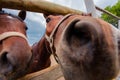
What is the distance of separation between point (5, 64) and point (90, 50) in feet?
1.62

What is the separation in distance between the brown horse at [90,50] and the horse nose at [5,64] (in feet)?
1.13

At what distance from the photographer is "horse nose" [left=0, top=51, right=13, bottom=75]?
3.51ft

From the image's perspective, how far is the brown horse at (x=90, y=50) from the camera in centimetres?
72

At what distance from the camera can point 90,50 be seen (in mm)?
722

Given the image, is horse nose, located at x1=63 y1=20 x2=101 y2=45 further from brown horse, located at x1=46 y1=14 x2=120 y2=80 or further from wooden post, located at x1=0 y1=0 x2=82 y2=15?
wooden post, located at x1=0 y1=0 x2=82 y2=15

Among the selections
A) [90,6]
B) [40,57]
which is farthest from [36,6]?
[90,6]

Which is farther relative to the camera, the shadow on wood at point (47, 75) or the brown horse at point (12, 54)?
the shadow on wood at point (47, 75)

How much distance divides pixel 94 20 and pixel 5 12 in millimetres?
764

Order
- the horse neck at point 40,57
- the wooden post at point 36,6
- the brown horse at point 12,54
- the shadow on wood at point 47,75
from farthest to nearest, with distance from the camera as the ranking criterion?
1. the horse neck at point 40,57
2. the shadow on wood at point 47,75
3. the wooden post at point 36,6
4. the brown horse at point 12,54

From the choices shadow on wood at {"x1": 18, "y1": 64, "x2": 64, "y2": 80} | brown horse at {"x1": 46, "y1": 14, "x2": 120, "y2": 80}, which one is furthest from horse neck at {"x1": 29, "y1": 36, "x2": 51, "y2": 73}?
brown horse at {"x1": 46, "y1": 14, "x2": 120, "y2": 80}

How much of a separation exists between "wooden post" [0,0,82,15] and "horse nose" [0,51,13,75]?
24cm

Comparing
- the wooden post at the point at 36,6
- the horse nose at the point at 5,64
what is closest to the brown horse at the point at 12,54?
the horse nose at the point at 5,64

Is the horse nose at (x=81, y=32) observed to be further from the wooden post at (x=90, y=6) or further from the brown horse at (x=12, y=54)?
the wooden post at (x=90, y=6)

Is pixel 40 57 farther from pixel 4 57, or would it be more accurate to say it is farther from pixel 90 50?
pixel 90 50
